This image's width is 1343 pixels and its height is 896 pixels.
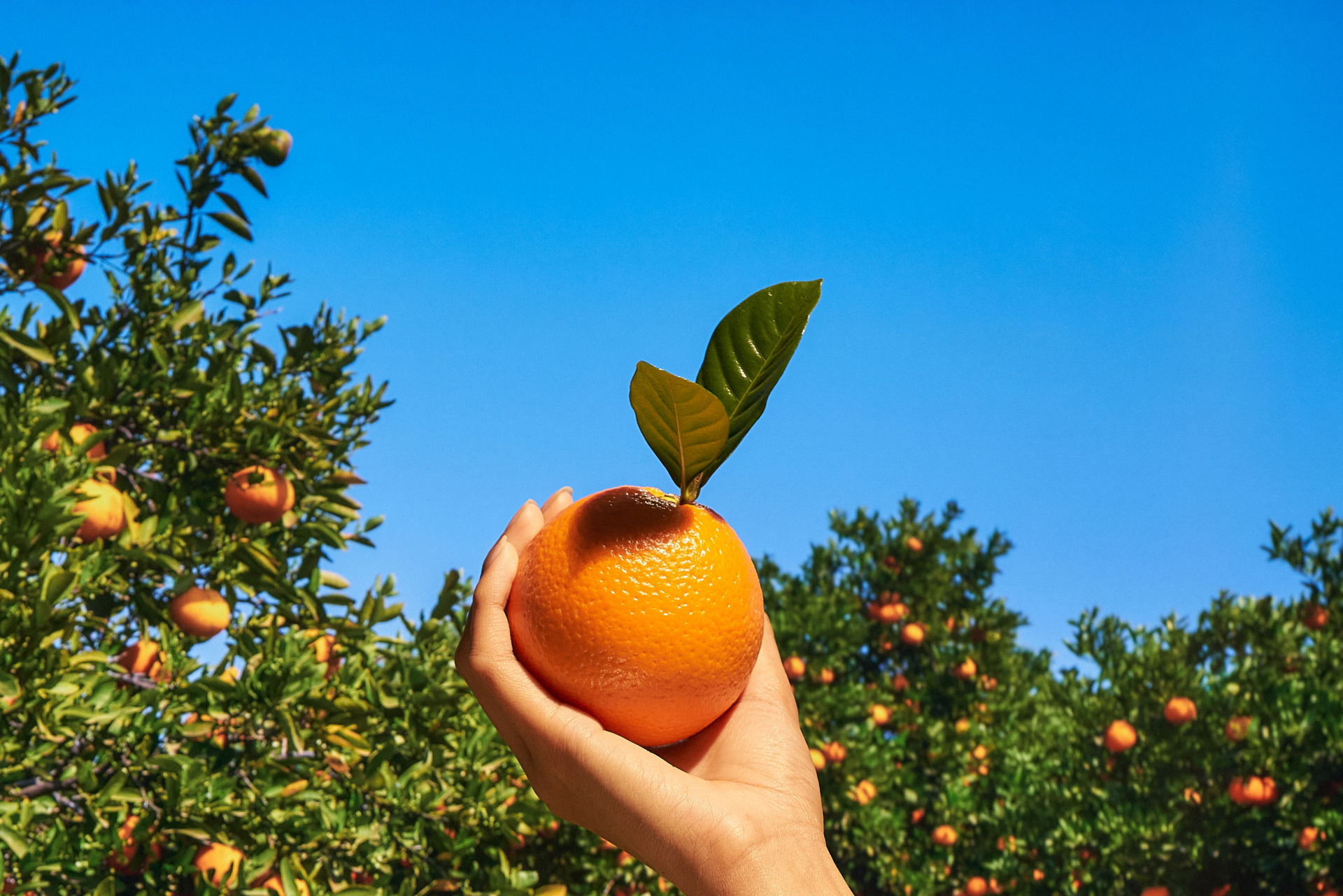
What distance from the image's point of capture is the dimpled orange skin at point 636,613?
151 centimetres

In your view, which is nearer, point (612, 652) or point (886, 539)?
point (612, 652)

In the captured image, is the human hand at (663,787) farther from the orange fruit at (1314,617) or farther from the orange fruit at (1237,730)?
the orange fruit at (1314,617)

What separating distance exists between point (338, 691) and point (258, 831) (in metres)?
0.52

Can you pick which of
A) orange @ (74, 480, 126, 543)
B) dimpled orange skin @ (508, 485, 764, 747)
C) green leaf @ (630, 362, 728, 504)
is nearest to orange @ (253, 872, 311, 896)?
orange @ (74, 480, 126, 543)

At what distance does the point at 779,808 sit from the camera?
157cm

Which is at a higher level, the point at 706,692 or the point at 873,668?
the point at 873,668

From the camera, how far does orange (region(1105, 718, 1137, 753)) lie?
6.09 metres

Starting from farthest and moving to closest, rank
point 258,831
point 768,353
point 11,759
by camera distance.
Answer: point 258,831 → point 11,759 → point 768,353

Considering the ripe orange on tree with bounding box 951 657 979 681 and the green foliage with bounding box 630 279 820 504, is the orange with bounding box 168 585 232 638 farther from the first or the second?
the ripe orange on tree with bounding box 951 657 979 681

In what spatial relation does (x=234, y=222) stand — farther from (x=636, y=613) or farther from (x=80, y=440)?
(x=636, y=613)

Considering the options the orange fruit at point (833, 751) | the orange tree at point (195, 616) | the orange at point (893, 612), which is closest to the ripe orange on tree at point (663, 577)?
the orange tree at point (195, 616)

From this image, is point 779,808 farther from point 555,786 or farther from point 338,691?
point 338,691

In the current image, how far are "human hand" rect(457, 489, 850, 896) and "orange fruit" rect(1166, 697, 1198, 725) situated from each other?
17.2 ft

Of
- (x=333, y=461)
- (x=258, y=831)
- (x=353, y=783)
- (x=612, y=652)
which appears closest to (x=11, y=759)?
(x=258, y=831)
